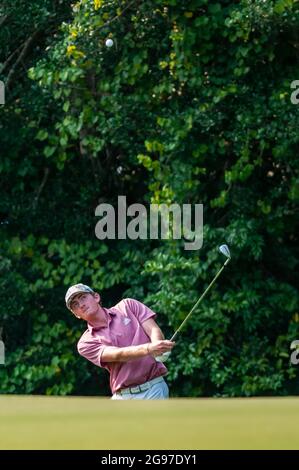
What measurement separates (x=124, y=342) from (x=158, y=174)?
411 cm

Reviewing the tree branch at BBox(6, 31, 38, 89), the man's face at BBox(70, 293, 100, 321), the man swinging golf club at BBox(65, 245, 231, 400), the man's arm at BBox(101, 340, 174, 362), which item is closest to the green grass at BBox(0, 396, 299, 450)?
the man's arm at BBox(101, 340, 174, 362)

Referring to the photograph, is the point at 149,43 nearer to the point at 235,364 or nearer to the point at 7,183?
the point at 7,183

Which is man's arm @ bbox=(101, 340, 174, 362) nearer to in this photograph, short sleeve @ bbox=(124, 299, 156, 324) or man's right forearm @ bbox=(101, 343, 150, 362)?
man's right forearm @ bbox=(101, 343, 150, 362)

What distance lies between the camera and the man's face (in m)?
6.56

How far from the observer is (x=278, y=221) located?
34.2ft

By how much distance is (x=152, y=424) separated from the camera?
2650 mm

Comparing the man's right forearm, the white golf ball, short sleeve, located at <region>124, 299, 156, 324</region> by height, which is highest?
the white golf ball

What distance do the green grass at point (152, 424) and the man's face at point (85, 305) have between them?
132 inches

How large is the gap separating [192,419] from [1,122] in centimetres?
861

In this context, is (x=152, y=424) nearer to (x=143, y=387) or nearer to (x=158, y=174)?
Answer: (x=143, y=387)

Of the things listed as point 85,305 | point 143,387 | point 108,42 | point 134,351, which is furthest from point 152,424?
point 108,42

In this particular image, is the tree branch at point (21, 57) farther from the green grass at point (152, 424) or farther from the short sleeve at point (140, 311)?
the green grass at point (152, 424)

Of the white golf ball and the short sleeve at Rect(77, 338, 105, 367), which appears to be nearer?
the short sleeve at Rect(77, 338, 105, 367)

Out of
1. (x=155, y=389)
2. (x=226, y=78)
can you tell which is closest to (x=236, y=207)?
(x=226, y=78)
